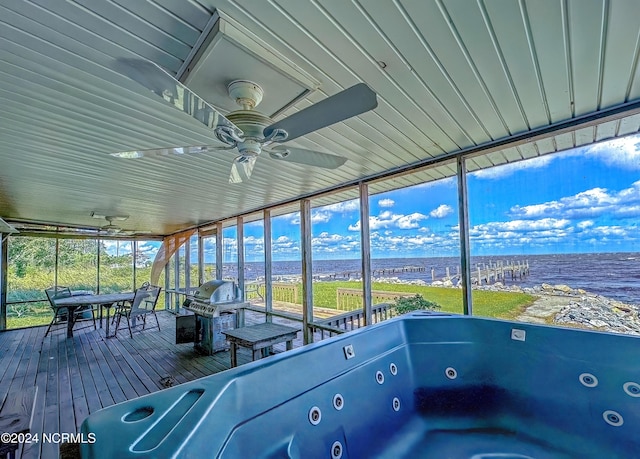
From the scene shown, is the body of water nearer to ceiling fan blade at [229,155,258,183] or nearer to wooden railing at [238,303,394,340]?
wooden railing at [238,303,394,340]

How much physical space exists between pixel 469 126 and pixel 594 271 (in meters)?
1.51

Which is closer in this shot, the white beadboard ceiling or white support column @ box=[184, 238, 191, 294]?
the white beadboard ceiling

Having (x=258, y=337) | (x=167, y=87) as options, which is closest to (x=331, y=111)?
(x=167, y=87)

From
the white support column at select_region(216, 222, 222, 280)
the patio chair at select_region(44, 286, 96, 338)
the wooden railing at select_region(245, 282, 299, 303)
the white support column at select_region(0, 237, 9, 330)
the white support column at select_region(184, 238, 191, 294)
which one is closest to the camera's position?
the wooden railing at select_region(245, 282, 299, 303)

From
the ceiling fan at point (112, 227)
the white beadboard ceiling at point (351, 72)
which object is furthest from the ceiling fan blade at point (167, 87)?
the ceiling fan at point (112, 227)

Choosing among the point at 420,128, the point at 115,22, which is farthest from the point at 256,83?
the point at 420,128

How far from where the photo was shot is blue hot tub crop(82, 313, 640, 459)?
1.09 meters

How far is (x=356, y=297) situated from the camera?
12.6ft

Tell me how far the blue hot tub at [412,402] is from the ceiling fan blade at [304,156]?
1126mm

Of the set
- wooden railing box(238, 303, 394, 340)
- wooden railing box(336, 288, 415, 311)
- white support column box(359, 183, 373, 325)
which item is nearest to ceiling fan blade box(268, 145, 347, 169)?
white support column box(359, 183, 373, 325)

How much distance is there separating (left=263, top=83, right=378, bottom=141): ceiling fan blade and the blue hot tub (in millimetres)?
1163

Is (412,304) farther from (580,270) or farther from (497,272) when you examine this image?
(580,270)

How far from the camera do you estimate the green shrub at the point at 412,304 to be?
311 cm

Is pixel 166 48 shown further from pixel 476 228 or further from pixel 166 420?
pixel 476 228
